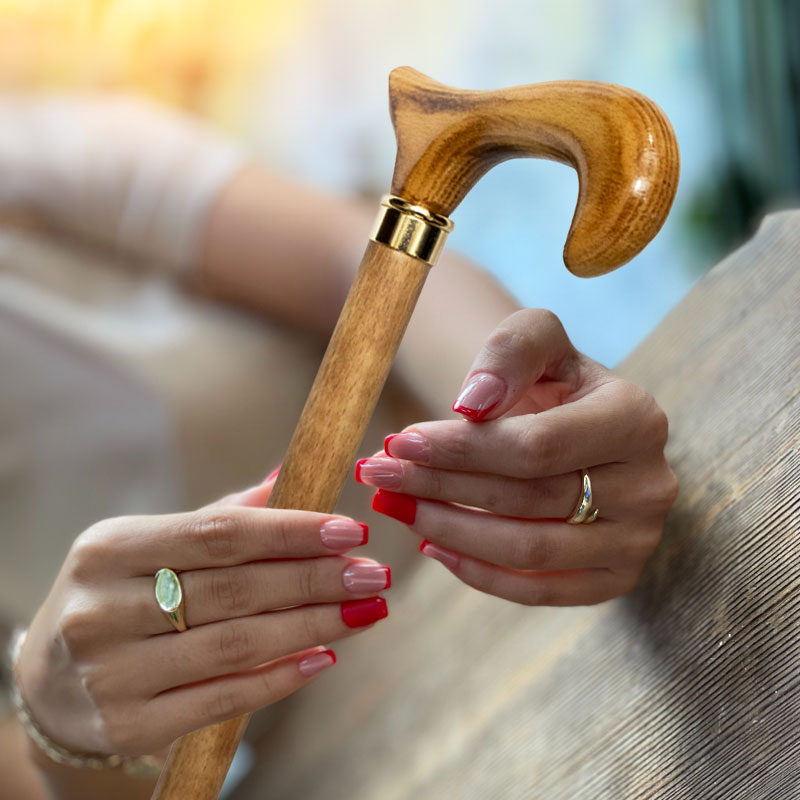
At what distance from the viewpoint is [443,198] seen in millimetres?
171

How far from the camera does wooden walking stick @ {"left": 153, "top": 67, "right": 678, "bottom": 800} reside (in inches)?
5.7

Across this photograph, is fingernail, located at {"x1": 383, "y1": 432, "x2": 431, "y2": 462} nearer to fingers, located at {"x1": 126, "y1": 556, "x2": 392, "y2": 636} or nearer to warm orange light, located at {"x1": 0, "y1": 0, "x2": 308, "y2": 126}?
fingers, located at {"x1": 126, "y1": 556, "x2": 392, "y2": 636}

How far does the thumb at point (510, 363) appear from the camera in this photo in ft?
0.57

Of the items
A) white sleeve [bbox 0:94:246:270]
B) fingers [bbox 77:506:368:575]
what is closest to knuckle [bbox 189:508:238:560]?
fingers [bbox 77:506:368:575]

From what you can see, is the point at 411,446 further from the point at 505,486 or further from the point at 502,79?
the point at 502,79

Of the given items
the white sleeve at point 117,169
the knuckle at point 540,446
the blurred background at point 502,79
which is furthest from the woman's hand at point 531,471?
the white sleeve at point 117,169

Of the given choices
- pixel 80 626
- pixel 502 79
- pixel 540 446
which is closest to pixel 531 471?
pixel 540 446

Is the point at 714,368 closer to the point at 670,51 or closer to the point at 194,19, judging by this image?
the point at 670,51

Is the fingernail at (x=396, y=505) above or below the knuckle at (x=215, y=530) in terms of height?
above

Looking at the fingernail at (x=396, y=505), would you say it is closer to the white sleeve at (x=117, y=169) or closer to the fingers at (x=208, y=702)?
the fingers at (x=208, y=702)

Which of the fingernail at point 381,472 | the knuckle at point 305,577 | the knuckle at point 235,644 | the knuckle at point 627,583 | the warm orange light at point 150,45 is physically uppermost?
the warm orange light at point 150,45

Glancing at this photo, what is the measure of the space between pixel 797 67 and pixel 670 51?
0.22 feet

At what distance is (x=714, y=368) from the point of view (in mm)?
246

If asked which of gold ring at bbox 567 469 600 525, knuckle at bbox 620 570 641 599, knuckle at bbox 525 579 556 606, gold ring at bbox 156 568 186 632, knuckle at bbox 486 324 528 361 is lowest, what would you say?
gold ring at bbox 156 568 186 632
